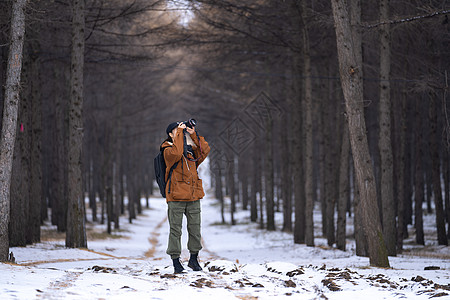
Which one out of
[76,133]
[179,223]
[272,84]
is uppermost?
[272,84]

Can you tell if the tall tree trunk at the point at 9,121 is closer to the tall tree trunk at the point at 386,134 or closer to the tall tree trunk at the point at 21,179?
the tall tree trunk at the point at 21,179

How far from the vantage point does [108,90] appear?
94.1 ft

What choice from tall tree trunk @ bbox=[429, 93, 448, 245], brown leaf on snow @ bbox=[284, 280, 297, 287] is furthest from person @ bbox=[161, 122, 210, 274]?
tall tree trunk @ bbox=[429, 93, 448, 245]

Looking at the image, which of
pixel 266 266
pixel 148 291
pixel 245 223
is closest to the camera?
pixel 148 291

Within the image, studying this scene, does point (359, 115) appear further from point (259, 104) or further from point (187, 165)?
point (259, 104)

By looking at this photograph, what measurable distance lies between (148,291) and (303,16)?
12.8 metres

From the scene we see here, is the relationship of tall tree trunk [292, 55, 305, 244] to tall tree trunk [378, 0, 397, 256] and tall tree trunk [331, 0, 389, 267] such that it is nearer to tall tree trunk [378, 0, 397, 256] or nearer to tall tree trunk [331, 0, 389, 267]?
tall tree trunk [378, 0, 397, 256]

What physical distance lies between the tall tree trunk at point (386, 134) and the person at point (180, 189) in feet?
22.1

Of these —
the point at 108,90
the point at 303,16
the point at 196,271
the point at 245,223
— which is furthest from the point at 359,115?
the point at 245,223

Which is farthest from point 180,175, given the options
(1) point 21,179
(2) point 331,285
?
(1) point 21,179

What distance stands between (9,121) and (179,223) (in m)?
3.63

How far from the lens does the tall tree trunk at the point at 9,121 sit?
8852 millimetres

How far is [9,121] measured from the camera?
893cm

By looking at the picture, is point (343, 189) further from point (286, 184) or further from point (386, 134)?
point (286, 184)
